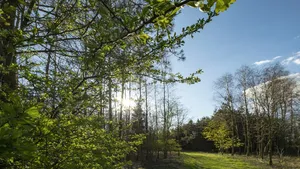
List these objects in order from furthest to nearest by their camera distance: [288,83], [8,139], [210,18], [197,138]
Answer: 1. [197,138]
2. [288,83]
3. [210,18]
4. [8,139]

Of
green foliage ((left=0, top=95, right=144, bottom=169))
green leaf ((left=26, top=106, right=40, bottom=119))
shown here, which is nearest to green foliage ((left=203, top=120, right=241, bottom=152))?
green foliage ((left=0, top=95, right=144, bottom=169))

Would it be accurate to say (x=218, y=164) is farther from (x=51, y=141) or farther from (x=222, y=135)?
(x=51, y=141)

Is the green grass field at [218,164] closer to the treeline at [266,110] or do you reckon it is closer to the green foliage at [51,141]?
the treeline at [266,110]

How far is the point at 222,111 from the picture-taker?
96.0 ft

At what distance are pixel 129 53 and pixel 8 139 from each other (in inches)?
57.9

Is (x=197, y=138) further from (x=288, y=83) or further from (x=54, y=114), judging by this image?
(x=54, y=114)

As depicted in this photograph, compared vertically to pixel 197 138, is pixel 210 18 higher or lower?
higher

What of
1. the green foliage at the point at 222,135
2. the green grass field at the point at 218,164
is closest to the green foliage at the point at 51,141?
the green grass field at the point at 218,164

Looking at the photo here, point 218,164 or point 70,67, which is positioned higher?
point 70,67

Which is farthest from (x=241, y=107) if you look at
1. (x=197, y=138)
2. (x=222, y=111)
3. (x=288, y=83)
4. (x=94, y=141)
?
(x=94, y=141)

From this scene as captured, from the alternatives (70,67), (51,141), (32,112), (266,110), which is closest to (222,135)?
(266,110)

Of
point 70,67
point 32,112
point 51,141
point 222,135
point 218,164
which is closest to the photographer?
point 32,112

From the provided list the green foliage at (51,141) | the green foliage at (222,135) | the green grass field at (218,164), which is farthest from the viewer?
the green foliage at (222,135)

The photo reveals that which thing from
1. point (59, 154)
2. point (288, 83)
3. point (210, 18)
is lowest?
point (59, 154)
